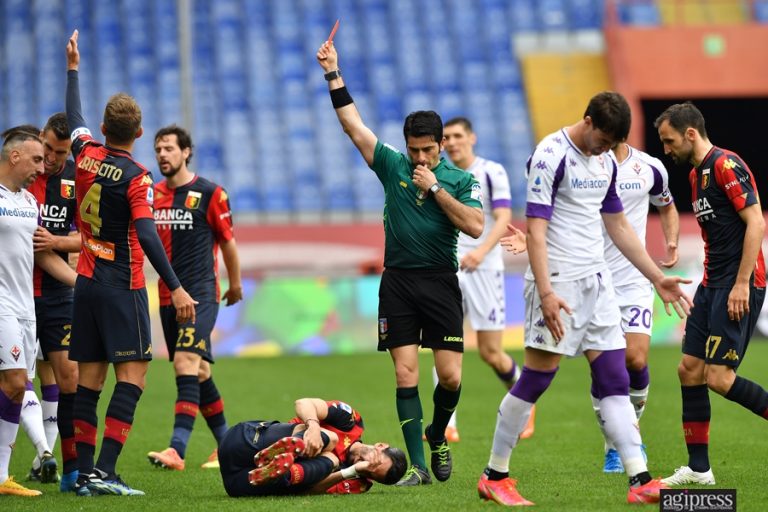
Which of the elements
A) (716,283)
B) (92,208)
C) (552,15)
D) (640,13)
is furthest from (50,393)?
(552,15)

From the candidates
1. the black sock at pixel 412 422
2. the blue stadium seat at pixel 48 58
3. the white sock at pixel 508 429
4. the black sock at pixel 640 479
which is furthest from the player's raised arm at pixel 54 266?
the blue stadium seat at pixel 48 58

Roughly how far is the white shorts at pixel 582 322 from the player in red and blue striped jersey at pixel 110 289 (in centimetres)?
206

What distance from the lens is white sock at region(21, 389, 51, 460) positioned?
26.9ft

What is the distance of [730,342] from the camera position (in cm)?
723

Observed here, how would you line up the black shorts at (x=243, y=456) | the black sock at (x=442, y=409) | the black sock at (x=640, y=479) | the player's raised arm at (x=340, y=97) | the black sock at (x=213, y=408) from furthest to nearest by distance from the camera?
1. the black sock at (x=213, y=408)
2. the black sock at (x=442, y=409)
3. the player's raised arm at (x=340, y=97)
4. the black shorts at (x=243, y=456)
5. the black sock at (x=640, y=479)

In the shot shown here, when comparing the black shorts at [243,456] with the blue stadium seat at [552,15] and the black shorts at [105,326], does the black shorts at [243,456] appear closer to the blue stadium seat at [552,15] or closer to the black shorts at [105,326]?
the black shorts at [105,326]

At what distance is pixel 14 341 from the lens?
7184mm

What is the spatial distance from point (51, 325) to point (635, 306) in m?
4.04

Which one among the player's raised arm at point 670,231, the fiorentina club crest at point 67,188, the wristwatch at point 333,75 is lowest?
the player's raised arm at point 670,231

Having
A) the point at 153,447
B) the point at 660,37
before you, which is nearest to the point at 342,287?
the point at 153,447

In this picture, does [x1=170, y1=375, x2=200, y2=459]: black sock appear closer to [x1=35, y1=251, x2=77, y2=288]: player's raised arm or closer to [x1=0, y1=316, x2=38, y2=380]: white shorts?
[x1=35, y1=251, x2=77, y2=288]: player's raised arm

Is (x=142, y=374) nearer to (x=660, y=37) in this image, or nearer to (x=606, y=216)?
(x=606, y=216)

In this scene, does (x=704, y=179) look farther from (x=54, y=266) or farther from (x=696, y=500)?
(x=54, y=266)

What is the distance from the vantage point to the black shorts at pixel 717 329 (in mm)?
7234
